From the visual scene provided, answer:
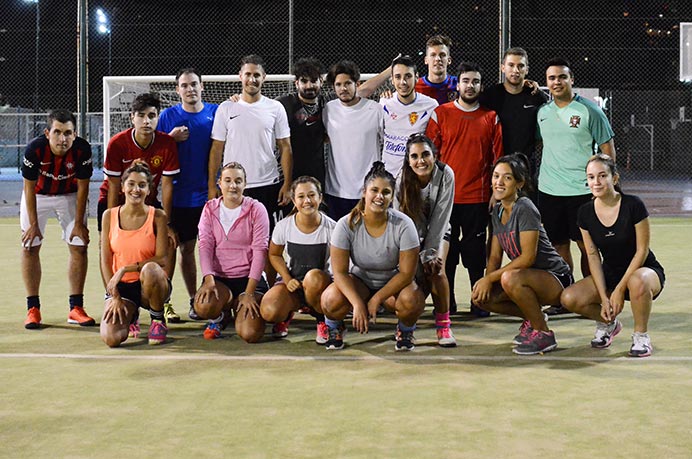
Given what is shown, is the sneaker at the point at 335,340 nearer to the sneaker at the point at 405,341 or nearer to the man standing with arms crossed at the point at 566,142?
the sneaker at the point at 405,341

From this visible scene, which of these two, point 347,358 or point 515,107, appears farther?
point 515,107

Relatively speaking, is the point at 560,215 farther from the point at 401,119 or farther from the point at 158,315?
the point at 158,315

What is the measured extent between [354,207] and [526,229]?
109 cm

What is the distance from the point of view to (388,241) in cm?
509

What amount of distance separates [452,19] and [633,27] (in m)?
6.78

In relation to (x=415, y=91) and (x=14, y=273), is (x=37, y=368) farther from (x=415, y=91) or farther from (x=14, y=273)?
(x=14, y=273)

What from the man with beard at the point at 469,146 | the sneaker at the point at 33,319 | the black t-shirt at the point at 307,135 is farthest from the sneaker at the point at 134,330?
the man with beard at the point at 469,146

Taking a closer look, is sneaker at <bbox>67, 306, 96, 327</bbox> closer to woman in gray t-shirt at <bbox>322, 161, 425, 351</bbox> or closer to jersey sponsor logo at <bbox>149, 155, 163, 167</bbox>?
jersey sponsor logo at <bbox>149, 155, 163, 167</bbox>

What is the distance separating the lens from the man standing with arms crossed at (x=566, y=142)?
239 inches

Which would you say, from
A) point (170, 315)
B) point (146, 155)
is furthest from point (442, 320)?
point (146, 155)

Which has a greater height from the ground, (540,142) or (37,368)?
(540,142)

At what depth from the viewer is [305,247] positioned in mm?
5375

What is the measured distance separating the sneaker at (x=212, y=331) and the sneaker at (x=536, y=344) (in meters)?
1.77

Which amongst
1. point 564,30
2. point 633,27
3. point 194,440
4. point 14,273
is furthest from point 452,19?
point 194,440
